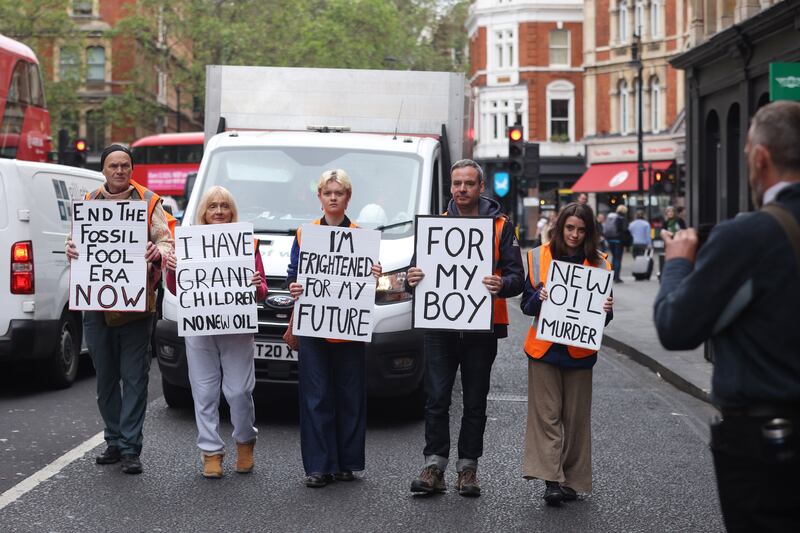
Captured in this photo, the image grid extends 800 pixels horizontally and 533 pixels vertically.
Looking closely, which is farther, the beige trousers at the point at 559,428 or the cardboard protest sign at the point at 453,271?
the cardboard protest sign at the point at 453,271

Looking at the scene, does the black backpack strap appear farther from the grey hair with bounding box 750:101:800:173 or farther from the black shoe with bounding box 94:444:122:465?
the black shoe with bounding box 94:444:122:465

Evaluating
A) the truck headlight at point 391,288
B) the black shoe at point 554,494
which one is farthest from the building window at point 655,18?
the black shoe at point 554,494

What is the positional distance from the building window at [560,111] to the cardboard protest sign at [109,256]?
194ft

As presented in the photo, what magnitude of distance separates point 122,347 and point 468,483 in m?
2.29

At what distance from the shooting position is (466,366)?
7363 mm

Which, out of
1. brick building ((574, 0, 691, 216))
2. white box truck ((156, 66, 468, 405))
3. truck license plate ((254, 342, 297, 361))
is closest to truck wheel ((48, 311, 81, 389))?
white box truck ((156, 66, 468, 405))

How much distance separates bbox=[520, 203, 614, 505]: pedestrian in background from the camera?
7.06 meters

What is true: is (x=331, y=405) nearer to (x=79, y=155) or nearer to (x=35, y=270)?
(x=35, y=270)

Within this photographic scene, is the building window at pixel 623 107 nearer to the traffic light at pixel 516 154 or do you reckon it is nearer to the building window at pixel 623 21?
the building window at pixel 623 21

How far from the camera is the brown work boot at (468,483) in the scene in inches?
286

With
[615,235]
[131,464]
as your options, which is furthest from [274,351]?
[615,235]

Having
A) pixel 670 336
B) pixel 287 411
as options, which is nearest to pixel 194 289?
pixel 287 411

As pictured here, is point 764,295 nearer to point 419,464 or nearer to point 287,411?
point 419,464

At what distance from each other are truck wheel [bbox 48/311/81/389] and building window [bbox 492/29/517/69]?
2268 inches
